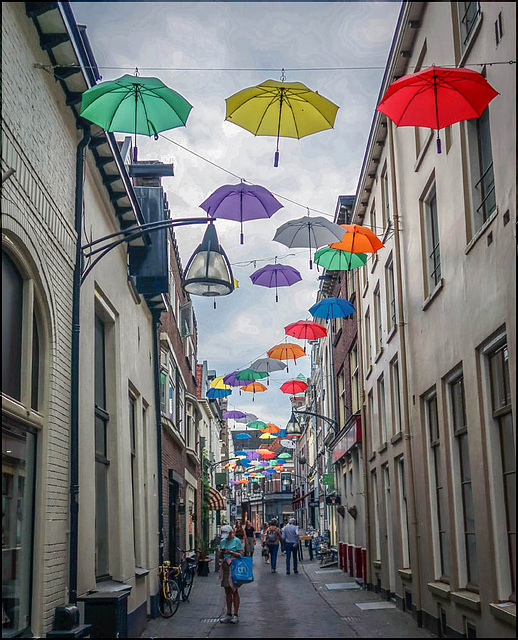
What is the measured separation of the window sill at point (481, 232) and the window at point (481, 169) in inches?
10.6

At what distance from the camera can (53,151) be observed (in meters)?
9.40

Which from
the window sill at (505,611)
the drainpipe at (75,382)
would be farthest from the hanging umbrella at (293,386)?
the window sill at (505,611)

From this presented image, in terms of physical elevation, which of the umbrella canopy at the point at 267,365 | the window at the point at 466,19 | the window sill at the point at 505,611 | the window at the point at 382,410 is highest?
the window at the point at 466,19

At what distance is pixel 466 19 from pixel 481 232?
3307 millimetres

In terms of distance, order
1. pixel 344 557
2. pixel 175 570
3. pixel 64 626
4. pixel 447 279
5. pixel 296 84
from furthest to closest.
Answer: pixel 344 557
pixel 175 570
pixel 447 279
pixel 296 84
pixel 64 626

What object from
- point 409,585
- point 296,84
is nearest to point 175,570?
point 409,585

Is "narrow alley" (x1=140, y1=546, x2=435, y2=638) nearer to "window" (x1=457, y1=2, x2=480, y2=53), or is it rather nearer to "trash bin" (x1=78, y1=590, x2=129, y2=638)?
"trash bin" (x1=78, y1=590, x2=129, y2=638)

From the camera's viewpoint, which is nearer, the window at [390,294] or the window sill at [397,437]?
the window sill at [397,437]

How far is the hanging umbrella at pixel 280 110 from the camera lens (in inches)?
414

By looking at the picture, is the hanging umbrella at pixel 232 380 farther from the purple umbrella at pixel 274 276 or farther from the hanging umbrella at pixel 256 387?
the purple umbrella at pixel 274 276

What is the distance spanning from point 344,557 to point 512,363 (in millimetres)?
19625

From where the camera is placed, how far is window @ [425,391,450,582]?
12.6 meters

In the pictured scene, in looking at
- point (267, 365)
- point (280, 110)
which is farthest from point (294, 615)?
point (267, 365)

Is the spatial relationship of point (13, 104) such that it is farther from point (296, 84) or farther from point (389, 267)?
point (389, 267)
